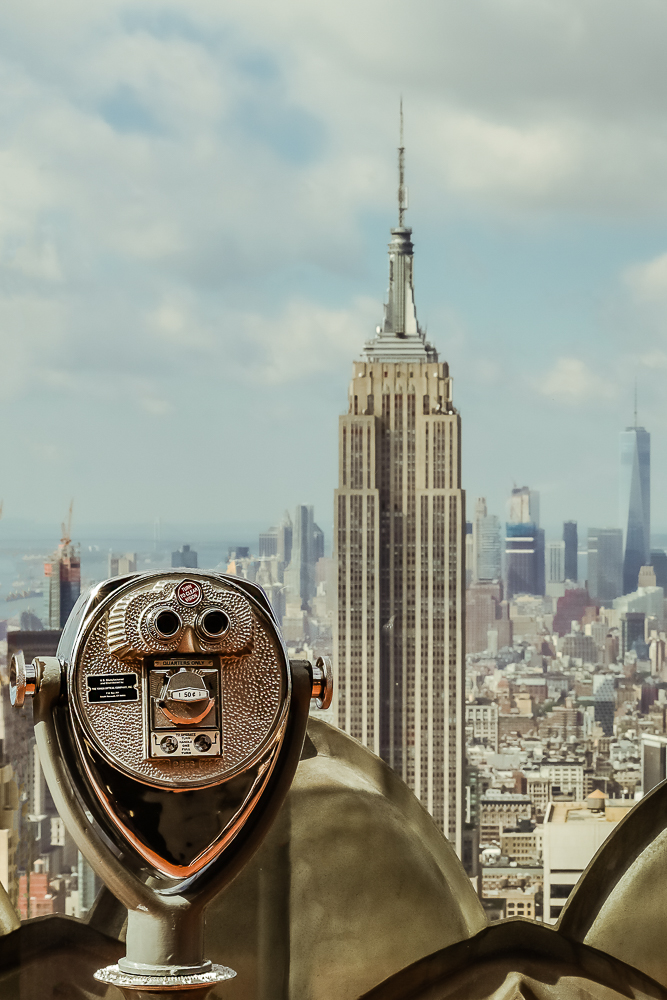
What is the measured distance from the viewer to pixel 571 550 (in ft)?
16.4

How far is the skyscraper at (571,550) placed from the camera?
488cm

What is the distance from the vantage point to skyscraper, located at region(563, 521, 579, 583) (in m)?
4.88

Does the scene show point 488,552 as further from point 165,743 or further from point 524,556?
point 165,743

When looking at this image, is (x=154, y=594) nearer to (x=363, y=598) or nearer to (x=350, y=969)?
(x=350, y=969)

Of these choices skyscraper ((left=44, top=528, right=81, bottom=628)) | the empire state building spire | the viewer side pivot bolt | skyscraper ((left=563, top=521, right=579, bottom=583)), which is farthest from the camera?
the empire state building spire

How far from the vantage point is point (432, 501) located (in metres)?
10.6

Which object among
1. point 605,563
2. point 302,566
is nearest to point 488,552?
point 605,563

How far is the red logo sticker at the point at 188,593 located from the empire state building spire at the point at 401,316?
765cm

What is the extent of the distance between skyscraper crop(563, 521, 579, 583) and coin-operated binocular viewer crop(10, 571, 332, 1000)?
391 cm

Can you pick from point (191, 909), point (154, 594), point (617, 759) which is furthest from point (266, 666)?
point (617, 759)

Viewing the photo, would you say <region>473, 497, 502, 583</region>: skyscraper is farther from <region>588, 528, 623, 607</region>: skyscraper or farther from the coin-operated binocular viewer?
the coin-operated binocular viewer

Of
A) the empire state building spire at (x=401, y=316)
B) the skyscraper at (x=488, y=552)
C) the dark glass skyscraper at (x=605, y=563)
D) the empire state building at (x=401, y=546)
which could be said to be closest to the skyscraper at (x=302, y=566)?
the skyscraper at (x=488, y=552)

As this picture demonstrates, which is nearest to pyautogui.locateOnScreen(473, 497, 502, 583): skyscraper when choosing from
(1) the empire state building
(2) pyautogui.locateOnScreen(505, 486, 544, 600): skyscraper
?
(2) pyautogui.locateOnScreen(505, 486, 544, 600): skyscraper

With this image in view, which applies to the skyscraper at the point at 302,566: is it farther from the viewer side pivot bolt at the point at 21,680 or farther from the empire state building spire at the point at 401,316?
the empire state building spire at the point at 401,316
